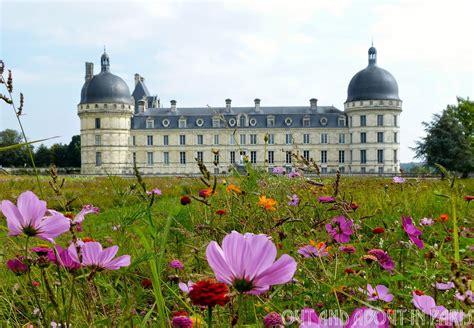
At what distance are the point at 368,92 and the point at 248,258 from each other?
52462 millimetres

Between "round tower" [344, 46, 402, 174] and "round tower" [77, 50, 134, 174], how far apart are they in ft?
80.4

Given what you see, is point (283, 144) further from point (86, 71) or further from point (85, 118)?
point (86, 71)

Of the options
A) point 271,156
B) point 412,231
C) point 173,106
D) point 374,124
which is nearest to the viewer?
point 412,231

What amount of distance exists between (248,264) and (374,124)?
51.2m

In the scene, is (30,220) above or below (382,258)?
above

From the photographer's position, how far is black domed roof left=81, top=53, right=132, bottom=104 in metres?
52.1

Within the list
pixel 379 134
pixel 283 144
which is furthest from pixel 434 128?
pixel 283 144

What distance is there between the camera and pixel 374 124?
4950cm

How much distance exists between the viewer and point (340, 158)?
51.1m

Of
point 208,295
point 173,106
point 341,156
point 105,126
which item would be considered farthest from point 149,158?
point 208,295

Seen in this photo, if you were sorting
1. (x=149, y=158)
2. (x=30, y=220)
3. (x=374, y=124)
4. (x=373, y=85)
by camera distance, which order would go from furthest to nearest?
(x=149, y=158) → (x=373, y=85) → (x=374, y=124) → (x=30, y=220)

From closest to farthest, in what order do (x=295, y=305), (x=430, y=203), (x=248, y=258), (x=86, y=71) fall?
(x=248, y=258), (x=295, y=305), (x=430, y=203), (x=86, y=71)

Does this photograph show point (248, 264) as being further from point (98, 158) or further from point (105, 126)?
point (105, 126)

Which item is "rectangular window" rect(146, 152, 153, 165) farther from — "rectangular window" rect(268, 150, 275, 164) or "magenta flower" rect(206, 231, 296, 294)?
"magenta flower" rect(206, 231, 296, 294)
